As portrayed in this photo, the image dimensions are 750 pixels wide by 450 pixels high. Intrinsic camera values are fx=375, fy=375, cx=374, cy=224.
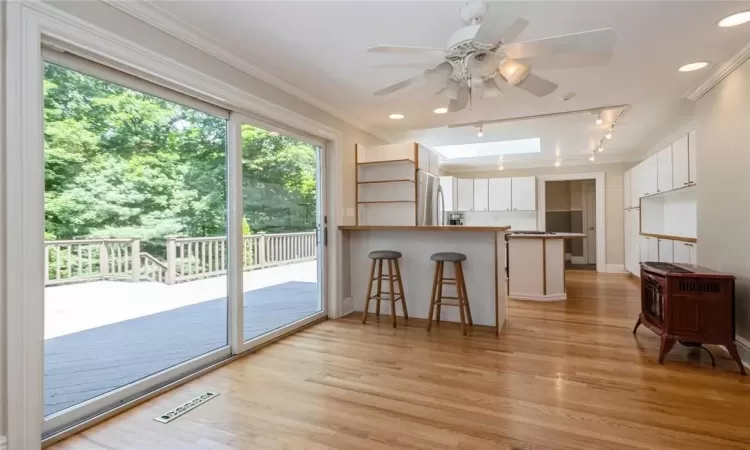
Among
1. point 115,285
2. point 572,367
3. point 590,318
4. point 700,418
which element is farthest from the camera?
point 590,318

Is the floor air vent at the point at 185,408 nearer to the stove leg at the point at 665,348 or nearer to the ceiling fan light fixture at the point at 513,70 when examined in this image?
the ceiling fan light fixture at the point at 513,70

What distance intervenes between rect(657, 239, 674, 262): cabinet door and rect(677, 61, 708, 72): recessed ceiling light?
8.74ft

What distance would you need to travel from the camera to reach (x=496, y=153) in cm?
713

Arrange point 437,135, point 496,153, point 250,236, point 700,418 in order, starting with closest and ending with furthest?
point 700,418, point 250,236, point 437,135, point 496,153

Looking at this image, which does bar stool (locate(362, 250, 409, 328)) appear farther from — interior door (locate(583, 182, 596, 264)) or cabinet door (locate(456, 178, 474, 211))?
interior door (locate(583, 182, 596, 264))

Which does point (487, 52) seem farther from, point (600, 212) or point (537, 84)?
point (600, 212)

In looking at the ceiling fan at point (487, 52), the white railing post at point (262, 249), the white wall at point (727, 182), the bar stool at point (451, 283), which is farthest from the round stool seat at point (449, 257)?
the white wall at point (727, 182)

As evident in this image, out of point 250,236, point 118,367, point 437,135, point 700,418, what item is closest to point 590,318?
point 700,418

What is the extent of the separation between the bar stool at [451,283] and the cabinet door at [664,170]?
3.15m

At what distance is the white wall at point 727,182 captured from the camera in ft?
9.19

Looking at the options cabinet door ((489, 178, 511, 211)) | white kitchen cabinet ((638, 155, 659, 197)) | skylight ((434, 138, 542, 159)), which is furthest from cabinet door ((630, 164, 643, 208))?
cabinet door ((489, 178, 511, 211))

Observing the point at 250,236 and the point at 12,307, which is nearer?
the point at 12,307

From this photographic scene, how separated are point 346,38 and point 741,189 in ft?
10.3

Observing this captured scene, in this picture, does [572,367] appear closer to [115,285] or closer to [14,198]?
[115,285]
